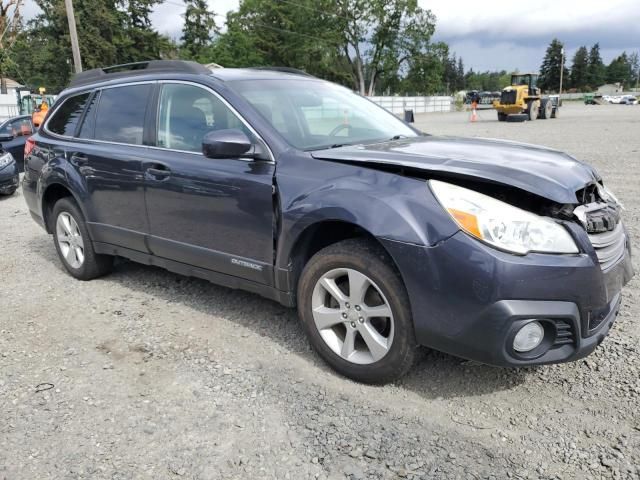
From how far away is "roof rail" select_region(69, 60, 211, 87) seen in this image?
411 centimetres

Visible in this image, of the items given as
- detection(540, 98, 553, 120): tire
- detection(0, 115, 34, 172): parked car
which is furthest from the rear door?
detection(540, 98, 553, 120): tire

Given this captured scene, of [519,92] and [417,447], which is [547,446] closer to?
[417,447]

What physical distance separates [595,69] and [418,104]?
309 ft

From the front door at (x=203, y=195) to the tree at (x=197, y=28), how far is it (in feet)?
249

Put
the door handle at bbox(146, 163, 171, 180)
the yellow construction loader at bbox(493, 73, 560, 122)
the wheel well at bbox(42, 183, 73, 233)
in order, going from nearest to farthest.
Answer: the door handle at bbox(146, 163, 171, 180) < the wheel well at bbox(42, 183, 73, 233) < the yellow construction loader at bbox(493, 73, 560, 122)

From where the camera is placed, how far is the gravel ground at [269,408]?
8.20 ft

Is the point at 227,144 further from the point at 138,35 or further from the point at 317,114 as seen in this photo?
the point at 138,35

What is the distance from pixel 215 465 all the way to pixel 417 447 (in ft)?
3.04

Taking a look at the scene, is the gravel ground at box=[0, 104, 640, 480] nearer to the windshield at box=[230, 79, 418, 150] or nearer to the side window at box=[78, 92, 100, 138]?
the windshield at box=[230, 79, 418, 150]

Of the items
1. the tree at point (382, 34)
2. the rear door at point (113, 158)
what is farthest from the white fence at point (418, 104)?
the rear door at point (113, 158)

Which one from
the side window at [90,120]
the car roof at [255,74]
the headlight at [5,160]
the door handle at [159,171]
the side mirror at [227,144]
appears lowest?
the headlight at [5,160]

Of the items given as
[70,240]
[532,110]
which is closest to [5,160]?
[70,240]

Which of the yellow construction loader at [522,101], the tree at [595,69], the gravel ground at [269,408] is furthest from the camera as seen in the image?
the tree at [595,69]

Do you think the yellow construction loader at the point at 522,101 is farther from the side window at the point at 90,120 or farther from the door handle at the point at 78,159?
the door handle at the point at 78,159
